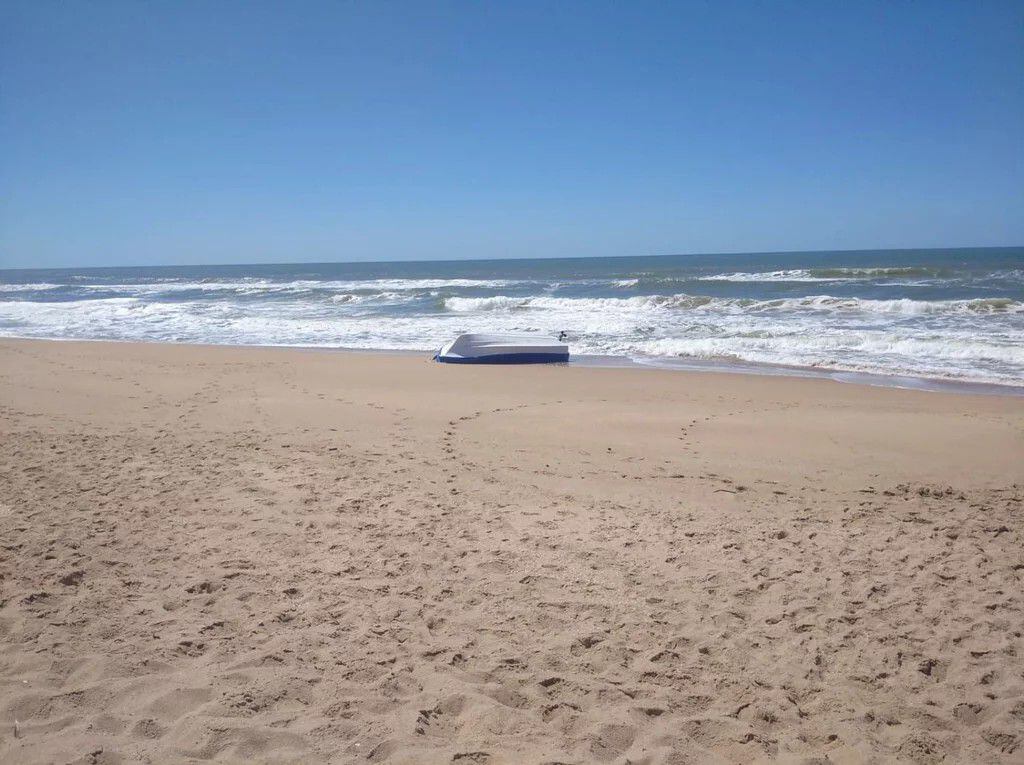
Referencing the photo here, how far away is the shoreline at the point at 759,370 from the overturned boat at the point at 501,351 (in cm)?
40

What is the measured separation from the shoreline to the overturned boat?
397 mm

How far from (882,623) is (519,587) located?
6.07 feet

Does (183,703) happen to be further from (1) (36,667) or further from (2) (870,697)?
(2) (870,697)

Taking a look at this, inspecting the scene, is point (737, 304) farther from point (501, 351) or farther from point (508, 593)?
point (508, 593)

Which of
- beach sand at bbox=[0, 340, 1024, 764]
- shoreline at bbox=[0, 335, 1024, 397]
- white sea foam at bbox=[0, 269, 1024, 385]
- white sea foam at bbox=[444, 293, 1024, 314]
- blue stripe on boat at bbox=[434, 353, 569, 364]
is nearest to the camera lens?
beach sand at bbox=[0, 340, 1024, 764]

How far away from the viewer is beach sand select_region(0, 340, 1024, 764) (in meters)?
2.64

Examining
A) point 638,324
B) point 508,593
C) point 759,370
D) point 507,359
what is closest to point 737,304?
point 638,324

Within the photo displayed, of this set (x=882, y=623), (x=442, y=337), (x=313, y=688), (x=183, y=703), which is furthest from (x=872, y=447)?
(x=442, y=337)

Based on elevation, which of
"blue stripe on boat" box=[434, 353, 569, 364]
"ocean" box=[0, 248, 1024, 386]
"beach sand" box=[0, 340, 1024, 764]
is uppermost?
"ocean" box=[0, 248, 1024, 386]

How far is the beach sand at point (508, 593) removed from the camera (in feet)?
8.66

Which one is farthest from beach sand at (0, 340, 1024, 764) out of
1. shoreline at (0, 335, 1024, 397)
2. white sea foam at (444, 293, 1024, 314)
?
white sea foam at (444, 293, 1024, 314)

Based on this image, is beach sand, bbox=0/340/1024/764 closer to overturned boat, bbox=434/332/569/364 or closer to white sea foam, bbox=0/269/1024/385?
overturned boat, bbox=434/332/569/364

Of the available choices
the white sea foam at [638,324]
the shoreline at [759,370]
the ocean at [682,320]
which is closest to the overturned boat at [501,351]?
the shoreline at [759,370]

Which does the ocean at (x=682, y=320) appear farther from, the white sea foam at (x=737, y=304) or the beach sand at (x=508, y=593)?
the beach sand at (x=508, y=593)
